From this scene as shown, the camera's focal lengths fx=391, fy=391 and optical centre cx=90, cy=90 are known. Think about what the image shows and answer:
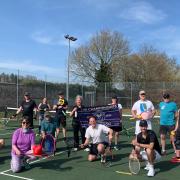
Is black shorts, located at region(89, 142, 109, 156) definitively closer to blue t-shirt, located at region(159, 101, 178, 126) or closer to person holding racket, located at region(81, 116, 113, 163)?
person holding racket, located at region(81, 116, 113, 163)

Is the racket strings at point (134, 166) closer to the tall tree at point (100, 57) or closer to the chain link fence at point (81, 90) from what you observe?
the chain link fence at point (81, 90)

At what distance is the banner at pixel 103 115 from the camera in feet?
38.8

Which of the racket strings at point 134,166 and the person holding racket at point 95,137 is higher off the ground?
the person holding racket at point 95,137

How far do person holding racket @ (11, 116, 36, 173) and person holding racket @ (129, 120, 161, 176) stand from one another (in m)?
2.39

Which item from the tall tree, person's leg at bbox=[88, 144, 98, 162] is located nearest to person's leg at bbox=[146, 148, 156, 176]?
person's leg at bbox=[88, 144, 98, 162]

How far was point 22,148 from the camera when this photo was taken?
9.19 meters

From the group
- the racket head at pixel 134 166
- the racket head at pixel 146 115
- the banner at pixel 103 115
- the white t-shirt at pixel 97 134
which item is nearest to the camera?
the racket head at pixel 134 166

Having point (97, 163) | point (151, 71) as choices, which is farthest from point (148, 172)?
point (151, 71)

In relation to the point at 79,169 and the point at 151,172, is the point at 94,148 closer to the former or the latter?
the point at 79,169

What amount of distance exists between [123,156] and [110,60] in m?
46.7

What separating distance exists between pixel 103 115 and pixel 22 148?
3370mm

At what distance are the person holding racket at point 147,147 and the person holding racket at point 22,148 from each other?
2395mm

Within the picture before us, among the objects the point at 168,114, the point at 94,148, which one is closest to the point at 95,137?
the point at 94,148

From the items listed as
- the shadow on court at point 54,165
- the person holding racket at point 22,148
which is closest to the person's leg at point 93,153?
the shadow on court at point 54,165
